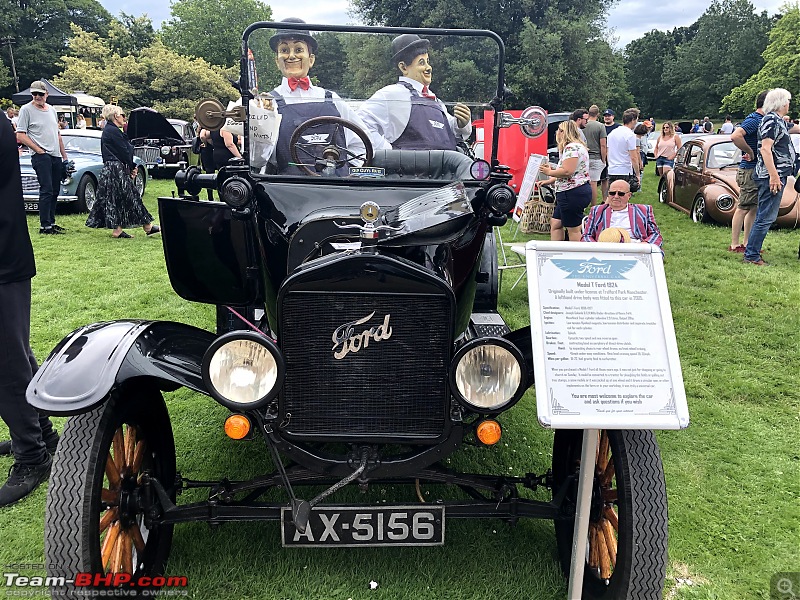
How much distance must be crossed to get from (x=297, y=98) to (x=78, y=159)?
9.18m

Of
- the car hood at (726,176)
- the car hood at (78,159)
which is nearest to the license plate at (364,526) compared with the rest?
the car hood at (726,176)

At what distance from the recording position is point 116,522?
2.25m

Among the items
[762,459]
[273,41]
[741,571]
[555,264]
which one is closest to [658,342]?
[555,264]

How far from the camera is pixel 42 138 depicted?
27.9 ft

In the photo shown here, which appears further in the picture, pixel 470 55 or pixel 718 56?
pixel 718 56

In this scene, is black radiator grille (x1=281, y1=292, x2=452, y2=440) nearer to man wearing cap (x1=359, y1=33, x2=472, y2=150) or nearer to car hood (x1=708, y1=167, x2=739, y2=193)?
man wearing cap (x1=359, y1=33, x2=472, y2=150)

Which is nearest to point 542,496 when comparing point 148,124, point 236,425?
point 236,425

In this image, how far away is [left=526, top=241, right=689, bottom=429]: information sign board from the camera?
6.29 feet

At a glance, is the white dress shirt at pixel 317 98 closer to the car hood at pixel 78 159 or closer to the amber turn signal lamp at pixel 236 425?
the amber turn signal lamp at pixel 236 425

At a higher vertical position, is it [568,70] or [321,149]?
[568,70]

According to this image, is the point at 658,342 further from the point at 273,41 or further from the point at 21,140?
the point at 21,140

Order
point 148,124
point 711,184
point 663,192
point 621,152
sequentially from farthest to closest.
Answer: point 148,124 < point 663,192 < point 711,184 < point 621,152

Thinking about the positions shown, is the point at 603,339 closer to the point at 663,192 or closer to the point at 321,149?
the point at 321,149

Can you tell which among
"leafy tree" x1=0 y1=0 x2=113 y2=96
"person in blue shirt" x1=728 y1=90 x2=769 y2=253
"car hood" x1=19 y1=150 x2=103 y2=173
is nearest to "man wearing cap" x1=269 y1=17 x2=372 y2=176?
"person in blue shirt" x1=728 y1=90 x2=769 y2=253
